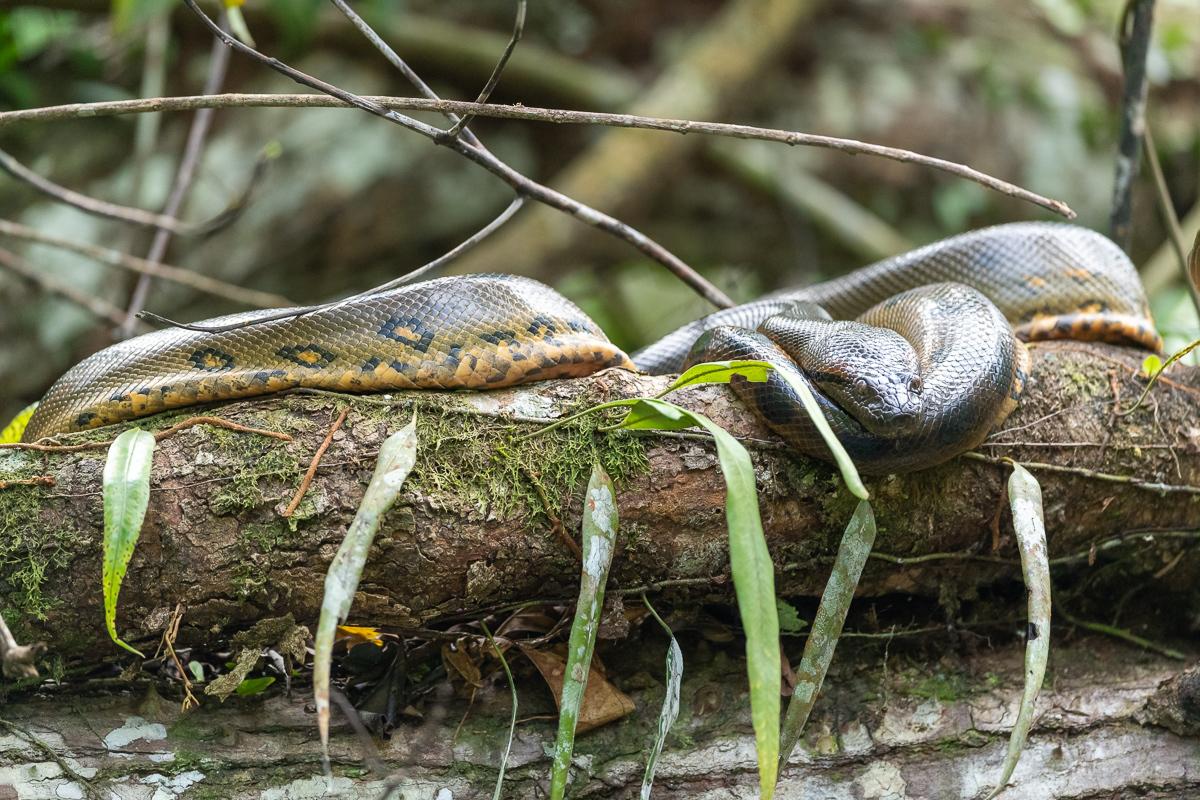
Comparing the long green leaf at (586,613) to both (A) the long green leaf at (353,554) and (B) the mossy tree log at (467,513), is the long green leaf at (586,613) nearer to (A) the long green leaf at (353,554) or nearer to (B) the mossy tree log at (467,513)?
(B) the mossy tree log at (467,513)

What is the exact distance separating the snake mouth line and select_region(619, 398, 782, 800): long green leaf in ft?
6.97

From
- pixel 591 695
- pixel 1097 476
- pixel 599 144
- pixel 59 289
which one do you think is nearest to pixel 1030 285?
pixel 1097 476

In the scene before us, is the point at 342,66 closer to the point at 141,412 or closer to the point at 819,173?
the point at 819,173

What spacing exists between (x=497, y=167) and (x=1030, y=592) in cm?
193

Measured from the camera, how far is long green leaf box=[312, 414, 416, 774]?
6.67 feet

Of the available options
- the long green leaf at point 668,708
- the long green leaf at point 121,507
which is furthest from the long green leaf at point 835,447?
the long green leaf at point 121,507

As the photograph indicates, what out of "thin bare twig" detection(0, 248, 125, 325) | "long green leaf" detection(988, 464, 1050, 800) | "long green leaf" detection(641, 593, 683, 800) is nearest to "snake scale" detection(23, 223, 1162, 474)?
"long green leaf" detection(988, 464, 1050, 800)

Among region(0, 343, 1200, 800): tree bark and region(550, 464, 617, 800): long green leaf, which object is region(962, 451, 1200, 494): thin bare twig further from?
region(550, 464, 617, 800): long green leaf

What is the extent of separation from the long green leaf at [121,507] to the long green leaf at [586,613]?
1056mm

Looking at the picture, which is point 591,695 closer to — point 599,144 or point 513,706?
point 513,706

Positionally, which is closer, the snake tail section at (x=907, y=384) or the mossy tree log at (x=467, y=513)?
the mossy tree log at (x=467, y=513)

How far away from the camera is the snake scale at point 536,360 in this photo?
2.85m

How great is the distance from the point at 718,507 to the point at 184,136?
6.06 m

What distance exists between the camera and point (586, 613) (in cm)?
244
